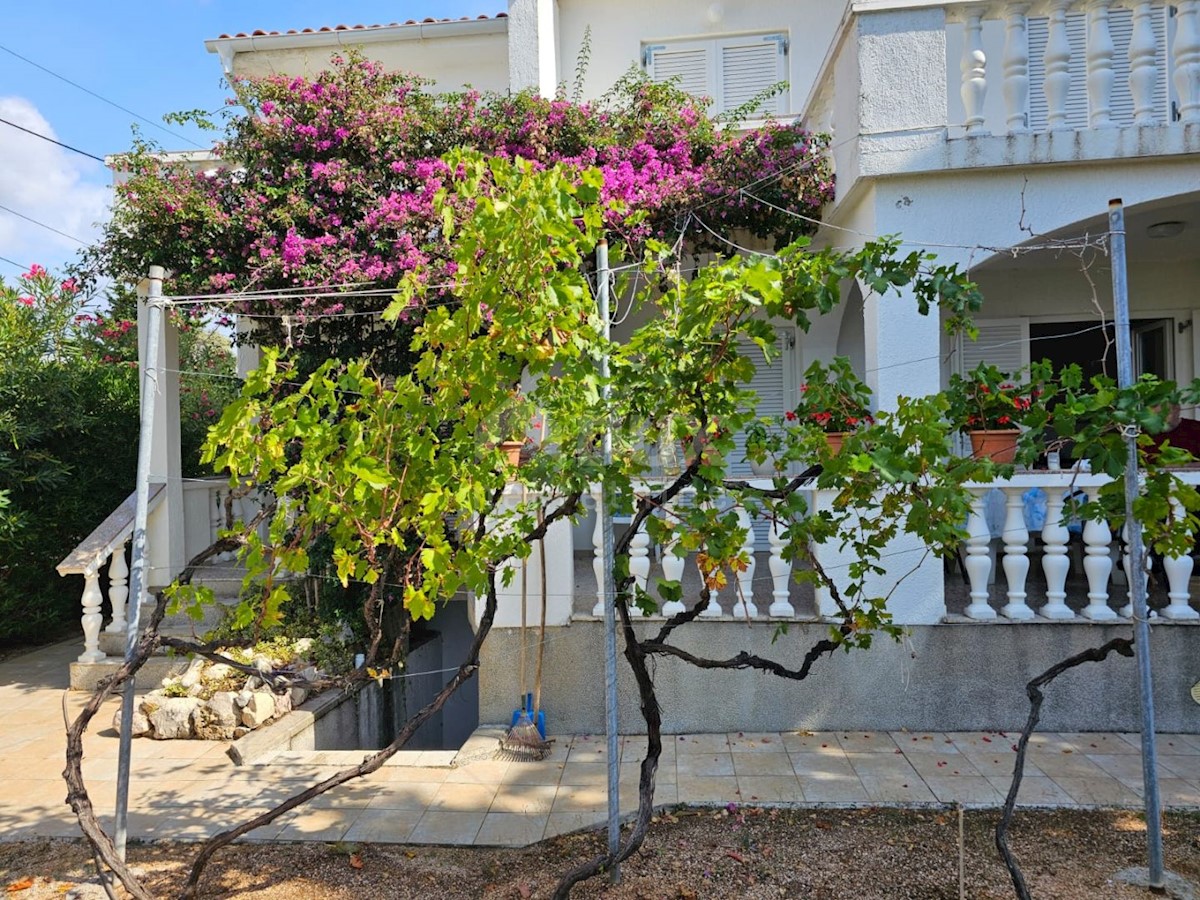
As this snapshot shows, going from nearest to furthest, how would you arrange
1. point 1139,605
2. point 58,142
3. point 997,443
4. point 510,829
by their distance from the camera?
1. point 1139,605
2. point 510,829
3. point 997,443
4. point 58,142

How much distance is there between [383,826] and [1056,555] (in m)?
4.44

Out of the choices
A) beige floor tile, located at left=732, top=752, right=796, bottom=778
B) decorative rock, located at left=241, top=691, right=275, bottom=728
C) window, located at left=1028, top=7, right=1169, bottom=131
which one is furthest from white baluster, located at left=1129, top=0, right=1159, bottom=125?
decorative rock, located at left=241, top=691, right=275, bottom=728

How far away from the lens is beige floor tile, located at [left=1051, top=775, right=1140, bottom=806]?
415cm

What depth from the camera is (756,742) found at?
16.8ft

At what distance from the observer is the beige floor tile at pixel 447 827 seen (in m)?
3.91

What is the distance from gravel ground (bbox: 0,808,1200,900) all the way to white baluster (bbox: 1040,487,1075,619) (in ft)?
4.64

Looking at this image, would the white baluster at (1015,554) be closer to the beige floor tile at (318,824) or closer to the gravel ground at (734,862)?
the gravel ground at (734,862)

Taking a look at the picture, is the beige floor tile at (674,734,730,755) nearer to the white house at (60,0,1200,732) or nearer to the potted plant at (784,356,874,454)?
the white house at (60,0,1200,732)

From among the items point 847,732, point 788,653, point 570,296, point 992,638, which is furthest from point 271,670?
point 992,638

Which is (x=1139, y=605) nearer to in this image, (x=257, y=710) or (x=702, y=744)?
(x=702, y=744)

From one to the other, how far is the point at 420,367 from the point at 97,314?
25.0ft

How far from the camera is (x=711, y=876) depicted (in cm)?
350

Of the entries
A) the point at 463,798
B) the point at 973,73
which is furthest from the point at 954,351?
the point at 463,798

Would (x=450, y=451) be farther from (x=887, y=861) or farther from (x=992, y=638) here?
(x=992, y=638)
